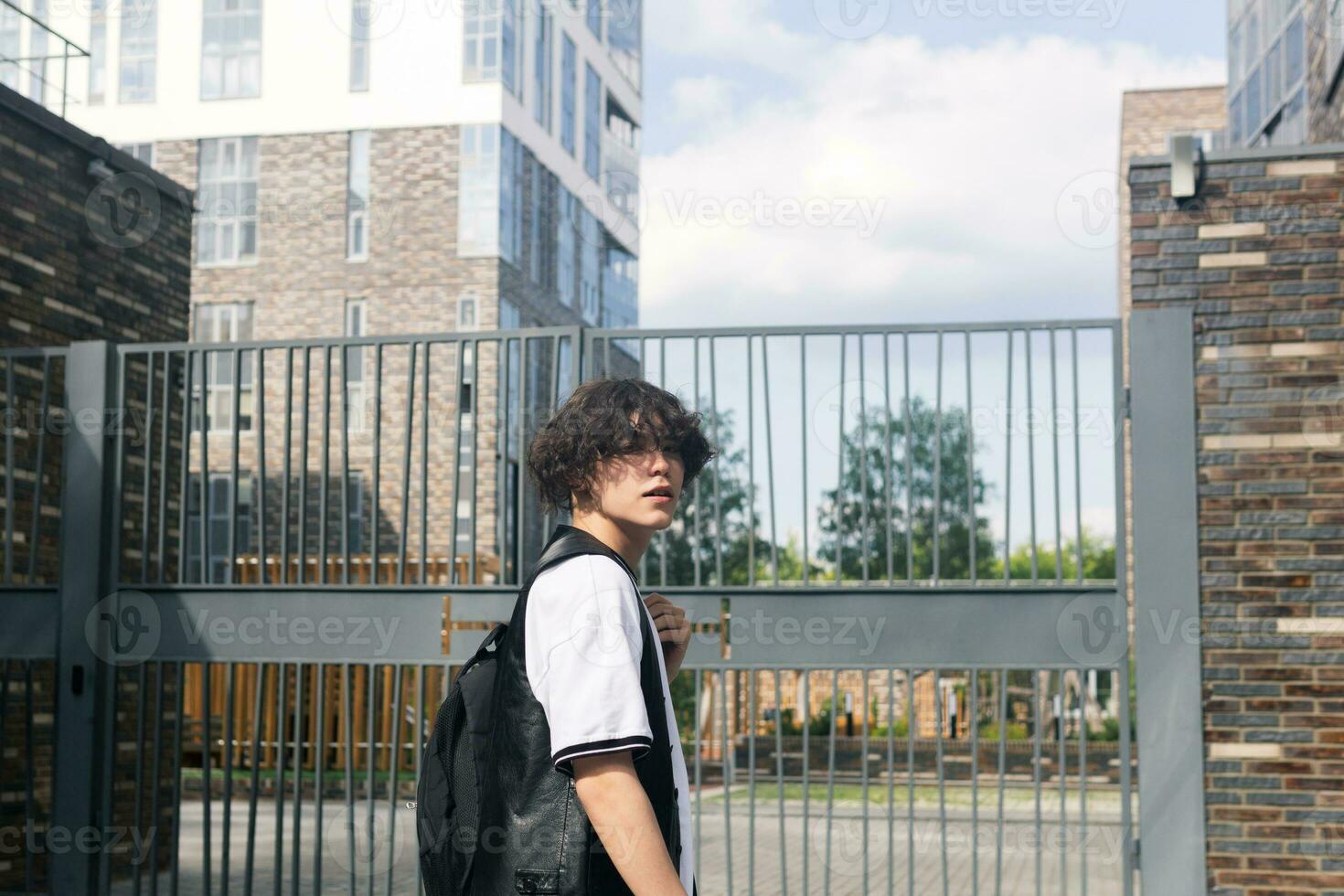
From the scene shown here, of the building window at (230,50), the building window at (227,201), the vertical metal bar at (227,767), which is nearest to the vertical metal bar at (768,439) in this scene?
the vertical metal bar at (227,767)

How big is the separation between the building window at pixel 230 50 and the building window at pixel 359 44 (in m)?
2.22

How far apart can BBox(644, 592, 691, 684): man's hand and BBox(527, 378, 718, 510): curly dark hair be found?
11.8 inches

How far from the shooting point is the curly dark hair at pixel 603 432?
2.54m

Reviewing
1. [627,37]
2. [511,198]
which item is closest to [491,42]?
[511,198]

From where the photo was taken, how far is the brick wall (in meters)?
6.12

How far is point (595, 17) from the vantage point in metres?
38.1

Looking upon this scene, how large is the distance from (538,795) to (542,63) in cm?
3339

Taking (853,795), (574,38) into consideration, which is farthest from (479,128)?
(853,795)

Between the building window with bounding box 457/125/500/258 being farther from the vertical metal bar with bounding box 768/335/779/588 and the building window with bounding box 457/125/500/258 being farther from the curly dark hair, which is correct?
the curly dark hair


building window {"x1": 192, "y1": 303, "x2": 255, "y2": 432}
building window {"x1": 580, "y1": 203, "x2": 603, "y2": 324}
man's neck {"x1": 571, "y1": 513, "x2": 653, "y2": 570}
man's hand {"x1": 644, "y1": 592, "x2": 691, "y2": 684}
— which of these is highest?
building window {"x1": 580, "y1": 203, "x2": 603, "y2": 324}

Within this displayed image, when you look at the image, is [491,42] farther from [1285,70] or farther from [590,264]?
[1285,70]

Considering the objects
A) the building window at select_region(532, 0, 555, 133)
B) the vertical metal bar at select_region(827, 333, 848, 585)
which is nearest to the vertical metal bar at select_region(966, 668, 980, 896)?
the vertical metal bar at select_region(827, 333, 848, 585)

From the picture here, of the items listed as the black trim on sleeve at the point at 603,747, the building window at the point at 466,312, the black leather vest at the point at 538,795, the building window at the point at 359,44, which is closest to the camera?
the black trim on sleeve at the point at 603,747

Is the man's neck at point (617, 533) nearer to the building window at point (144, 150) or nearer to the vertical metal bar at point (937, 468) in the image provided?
the vertical metal bar at point (937, 468)
